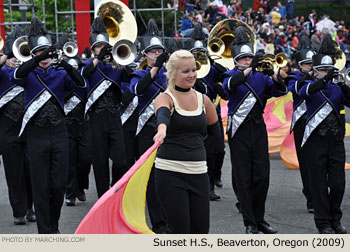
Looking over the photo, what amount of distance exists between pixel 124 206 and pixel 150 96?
2.82 m

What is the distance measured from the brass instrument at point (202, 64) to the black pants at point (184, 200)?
3632 mm

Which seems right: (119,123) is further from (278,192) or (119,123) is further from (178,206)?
(178,206)

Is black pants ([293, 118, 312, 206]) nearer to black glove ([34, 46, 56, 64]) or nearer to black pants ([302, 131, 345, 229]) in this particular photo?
black pants ([302, 131, 345, 229])

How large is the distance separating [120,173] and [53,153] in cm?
181

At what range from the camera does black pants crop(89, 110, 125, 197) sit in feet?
30.9

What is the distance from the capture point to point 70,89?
8.25 meters

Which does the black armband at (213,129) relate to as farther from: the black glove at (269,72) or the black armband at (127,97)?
the black armband at (127,97)

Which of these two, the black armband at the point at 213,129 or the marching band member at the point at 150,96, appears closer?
the black armband at the point at 213,129

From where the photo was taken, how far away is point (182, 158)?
19.6 ft

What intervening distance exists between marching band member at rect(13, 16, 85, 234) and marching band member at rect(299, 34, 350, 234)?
2.42m

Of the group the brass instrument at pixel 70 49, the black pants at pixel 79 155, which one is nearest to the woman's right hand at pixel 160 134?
the black pants at pixel 79 155

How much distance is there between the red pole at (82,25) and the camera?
16406 millimetres

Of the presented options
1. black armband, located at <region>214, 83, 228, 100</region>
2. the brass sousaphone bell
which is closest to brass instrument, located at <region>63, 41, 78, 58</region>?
the brass sousaphone bell
